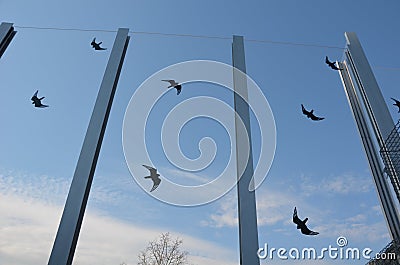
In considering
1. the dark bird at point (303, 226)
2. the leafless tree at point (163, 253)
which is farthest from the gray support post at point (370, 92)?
the leafless tree at point (163, 253)

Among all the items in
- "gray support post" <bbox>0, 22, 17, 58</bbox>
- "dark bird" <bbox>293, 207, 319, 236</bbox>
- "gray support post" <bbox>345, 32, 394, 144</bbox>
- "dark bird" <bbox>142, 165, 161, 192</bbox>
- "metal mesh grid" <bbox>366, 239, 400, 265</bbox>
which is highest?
"gray support post" <bbox>0, 22, 17, 58</bbox>

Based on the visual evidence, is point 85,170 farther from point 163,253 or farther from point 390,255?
point 163,253

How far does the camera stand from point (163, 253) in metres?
5.22

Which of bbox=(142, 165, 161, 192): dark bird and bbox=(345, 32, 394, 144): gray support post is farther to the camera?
bbox=(142, 165, 161, 192): dark bird

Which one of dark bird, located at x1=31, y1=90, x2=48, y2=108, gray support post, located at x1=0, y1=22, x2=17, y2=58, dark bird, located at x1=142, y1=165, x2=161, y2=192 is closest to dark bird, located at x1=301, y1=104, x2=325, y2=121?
dark bird, located at x1=142, y1=165, x2=161, y2=192

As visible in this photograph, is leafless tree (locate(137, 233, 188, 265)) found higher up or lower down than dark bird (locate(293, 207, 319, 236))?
higher up

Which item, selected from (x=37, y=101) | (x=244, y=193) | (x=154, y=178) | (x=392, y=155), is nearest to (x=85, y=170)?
(x=154, y=178)

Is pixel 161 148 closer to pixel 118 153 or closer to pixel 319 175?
pixel 118 153

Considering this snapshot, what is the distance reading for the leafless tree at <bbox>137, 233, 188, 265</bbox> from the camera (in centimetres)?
516

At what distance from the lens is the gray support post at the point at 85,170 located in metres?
1.05

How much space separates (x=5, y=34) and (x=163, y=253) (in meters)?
4.28

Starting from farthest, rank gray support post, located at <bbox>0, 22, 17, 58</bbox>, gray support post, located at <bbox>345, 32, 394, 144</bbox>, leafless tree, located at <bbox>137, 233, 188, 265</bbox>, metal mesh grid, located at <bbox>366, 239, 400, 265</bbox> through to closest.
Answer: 1. leafless tree, located at <bbox>137, 233, 188, 265</bbox>
2. gray support post, located at <bbox>0, 22, 17, 58</bbox>
3. gray support post, located at <bbox>345, 32, 394, 144</bbox>
4. metal mesh grid, located at <bbox>366, 239, 400, 265</bbox>

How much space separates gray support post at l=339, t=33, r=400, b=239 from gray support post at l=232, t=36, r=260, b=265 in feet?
1.78

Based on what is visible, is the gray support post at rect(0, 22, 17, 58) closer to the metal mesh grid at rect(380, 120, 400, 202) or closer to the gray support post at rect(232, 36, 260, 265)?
the gray support post at rect(232, 36, 260, 265)
